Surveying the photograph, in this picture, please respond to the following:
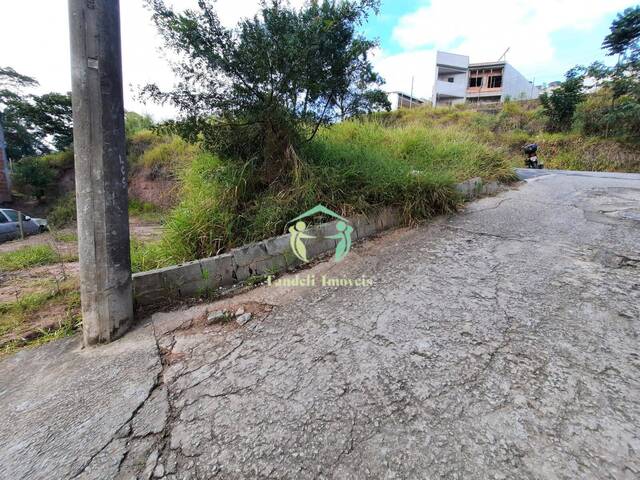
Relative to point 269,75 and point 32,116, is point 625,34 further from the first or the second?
point 32,116

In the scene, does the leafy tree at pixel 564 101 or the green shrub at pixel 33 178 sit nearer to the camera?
the leafy tree at pixel 564 101

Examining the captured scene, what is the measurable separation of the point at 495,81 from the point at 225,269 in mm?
32822

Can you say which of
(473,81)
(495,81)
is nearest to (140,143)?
(473,81)

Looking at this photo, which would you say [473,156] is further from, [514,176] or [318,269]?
[318,269]

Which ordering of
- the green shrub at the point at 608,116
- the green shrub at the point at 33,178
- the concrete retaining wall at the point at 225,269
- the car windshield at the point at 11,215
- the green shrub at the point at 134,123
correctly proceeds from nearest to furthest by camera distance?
the concrete retaining wall at the point at 225,269 < the car windshield at the point at 11,215 < the green shrub at the point at 608,116 < the green shrub at the point at 134,123 < the green shrub at the point at 33,178

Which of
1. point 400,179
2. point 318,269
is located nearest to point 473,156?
point 400,179

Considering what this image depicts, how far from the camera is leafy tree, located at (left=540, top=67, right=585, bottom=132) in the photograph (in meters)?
11.8

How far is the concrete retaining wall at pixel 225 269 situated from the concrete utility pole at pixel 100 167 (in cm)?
24

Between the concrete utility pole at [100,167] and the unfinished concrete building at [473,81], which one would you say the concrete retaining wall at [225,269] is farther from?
the unfinished concrete building at [473,81]

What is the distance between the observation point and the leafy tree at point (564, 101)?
11781 mm

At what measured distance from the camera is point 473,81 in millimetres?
26578

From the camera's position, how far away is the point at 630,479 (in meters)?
0.87

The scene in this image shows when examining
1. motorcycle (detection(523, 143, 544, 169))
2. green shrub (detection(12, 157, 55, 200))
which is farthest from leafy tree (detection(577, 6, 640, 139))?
green shrub (detection(12, 157, 55, 200))

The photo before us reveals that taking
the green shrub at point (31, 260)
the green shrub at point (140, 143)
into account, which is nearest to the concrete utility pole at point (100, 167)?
the green shrub at point (31, 260)
